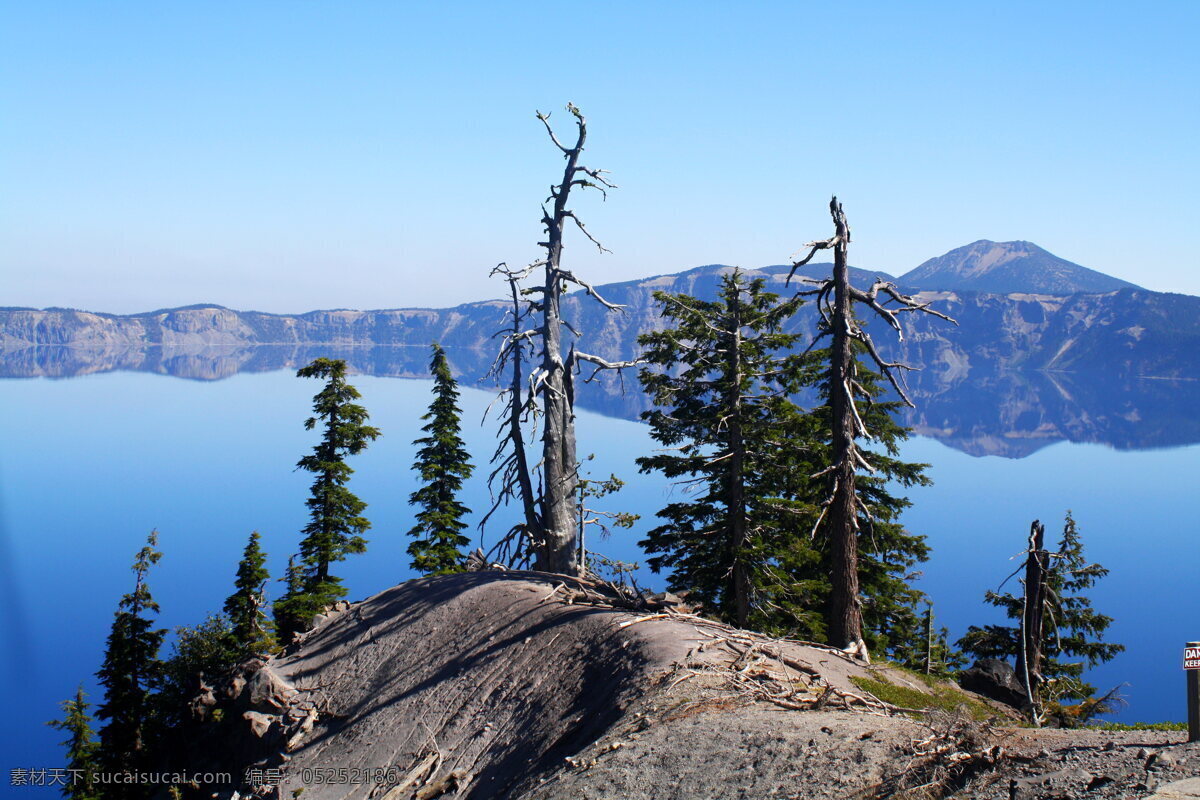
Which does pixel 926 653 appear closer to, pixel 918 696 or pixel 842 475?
pixel 842 475

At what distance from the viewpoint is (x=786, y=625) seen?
22766mm

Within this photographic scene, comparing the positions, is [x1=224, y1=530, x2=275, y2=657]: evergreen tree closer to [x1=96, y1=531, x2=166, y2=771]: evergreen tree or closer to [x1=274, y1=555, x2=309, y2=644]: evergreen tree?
[x1=274, y1=555, x2=309, y2=644]: evergreen tree

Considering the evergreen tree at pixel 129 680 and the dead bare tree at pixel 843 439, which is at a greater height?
the dead bare tree at pixel 843 439

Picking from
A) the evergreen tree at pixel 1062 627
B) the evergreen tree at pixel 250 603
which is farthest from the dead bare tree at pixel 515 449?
the evergreen tree at pixel 1062 627

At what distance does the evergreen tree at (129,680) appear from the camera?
31578mm

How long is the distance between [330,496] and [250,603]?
4.82 m

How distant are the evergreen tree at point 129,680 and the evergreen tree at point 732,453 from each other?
21.4 metres

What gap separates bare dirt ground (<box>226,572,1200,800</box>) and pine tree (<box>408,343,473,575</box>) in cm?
1329

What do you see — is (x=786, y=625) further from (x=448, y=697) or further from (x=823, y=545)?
(x=448, y=697)

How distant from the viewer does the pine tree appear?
1372 inches

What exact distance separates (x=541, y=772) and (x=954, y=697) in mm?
7713

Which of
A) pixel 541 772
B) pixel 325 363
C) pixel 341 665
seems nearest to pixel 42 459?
pixel 325 363

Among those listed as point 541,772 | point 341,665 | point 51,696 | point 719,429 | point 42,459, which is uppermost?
point 719,429

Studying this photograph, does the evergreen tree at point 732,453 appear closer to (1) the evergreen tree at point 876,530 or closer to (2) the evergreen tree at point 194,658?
(1) the evergreen tree at point 876,530
